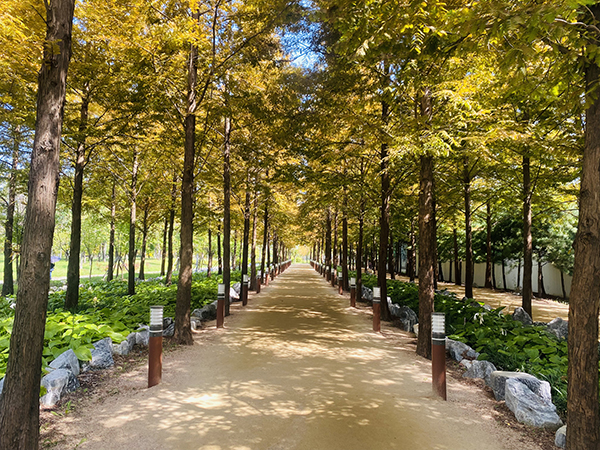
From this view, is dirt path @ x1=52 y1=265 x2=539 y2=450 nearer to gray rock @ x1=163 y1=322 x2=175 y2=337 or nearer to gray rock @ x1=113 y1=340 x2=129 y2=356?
gray rock @ x1=113 y1=340 x2=129 y2=356

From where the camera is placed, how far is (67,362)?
4.82 metres

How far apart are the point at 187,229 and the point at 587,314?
6.66 metres

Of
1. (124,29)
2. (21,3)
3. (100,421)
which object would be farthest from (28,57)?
(100,421)

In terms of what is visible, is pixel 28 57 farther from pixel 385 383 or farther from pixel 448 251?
pixel 448 251

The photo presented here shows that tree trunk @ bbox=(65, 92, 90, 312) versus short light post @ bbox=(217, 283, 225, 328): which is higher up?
tree trunk @ bbox=(65, 92, 90, 312)

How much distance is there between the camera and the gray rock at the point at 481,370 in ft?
17.4

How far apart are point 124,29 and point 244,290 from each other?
358 inches

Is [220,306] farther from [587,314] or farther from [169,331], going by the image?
[587,314]

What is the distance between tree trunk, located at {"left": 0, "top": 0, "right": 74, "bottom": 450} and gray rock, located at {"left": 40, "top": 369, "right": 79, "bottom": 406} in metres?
1.17

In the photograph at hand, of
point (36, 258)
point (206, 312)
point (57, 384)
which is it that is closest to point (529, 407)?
point (36, 258)

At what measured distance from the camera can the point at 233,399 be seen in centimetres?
451

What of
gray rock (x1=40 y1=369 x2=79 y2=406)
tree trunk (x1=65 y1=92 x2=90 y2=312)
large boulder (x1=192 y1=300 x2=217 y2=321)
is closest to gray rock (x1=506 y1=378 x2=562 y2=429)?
gray rock (x1=40 y1=369 x2=79 y2=406)

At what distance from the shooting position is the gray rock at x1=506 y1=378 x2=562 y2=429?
12.4 feet

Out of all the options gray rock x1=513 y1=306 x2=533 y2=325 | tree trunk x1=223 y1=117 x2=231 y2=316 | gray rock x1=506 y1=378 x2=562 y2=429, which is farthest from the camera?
tree trunk x1=223 y1=117 x2=231 y2=316
